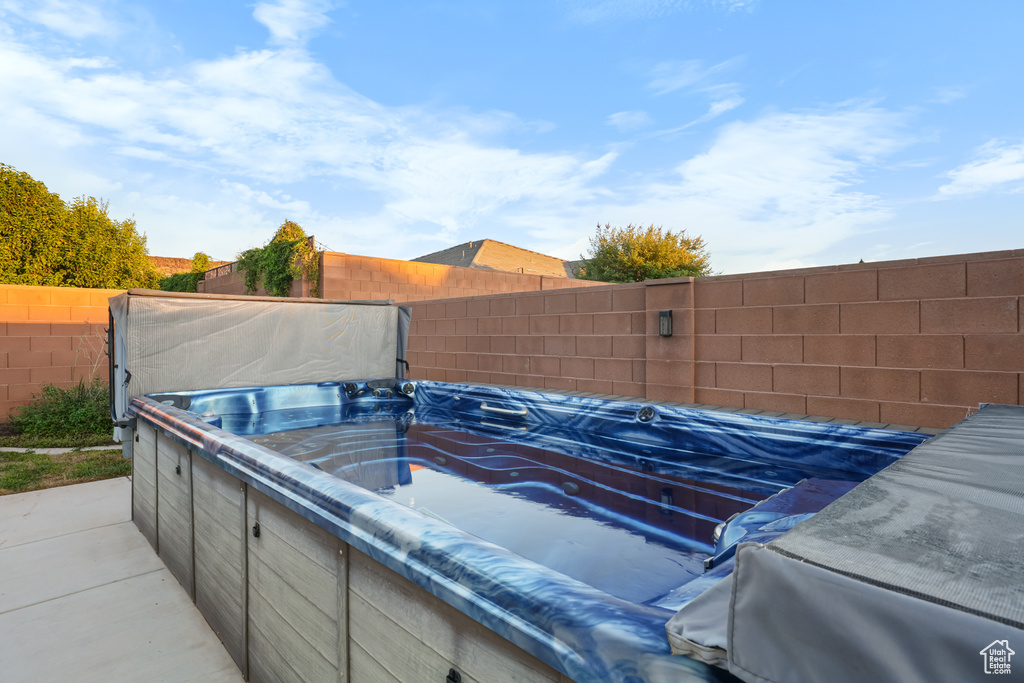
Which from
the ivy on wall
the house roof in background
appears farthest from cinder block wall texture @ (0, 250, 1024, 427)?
the house roof in background

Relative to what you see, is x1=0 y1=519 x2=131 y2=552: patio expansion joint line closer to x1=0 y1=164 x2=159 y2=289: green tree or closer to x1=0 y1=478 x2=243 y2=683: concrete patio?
x1=0 y1=478 x2=243 y2=683: concrete patio

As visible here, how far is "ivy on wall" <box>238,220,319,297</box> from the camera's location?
346 inches

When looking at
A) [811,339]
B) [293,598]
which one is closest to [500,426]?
[811,339]

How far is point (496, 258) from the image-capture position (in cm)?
1889

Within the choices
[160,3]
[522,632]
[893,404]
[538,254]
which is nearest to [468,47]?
[160,3]

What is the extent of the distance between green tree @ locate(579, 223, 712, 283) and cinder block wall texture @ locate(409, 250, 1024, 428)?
11.1 metres

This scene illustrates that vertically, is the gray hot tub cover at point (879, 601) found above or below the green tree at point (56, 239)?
below

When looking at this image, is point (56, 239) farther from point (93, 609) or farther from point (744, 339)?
point (744, 339)

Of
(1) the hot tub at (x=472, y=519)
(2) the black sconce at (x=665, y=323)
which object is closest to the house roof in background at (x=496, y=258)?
(2) the black sconce at (x=665, y=323)

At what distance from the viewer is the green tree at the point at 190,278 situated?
44.5ft

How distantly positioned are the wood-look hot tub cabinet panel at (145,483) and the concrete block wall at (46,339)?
305cm

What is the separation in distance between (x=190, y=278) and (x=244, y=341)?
38.8 feet

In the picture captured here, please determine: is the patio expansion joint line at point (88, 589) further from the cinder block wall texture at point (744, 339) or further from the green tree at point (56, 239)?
the green tree at point (56, 239)

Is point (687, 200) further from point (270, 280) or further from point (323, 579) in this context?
point (323, 579)
